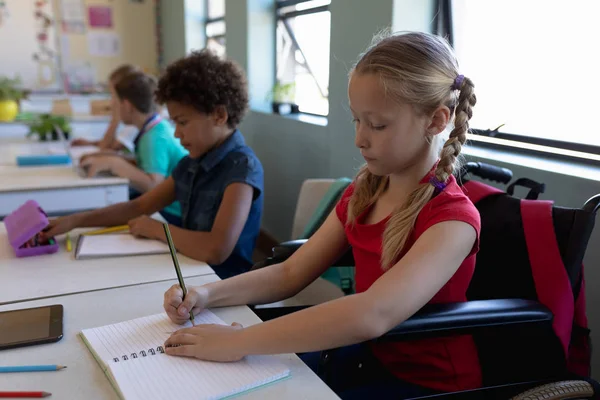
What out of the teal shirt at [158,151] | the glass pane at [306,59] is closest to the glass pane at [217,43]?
the glass pane at [306,59]

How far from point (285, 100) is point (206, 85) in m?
1.58

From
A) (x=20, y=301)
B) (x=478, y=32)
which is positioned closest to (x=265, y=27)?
(x=478, y=32)

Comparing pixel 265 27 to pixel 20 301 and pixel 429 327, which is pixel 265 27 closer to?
pixel 20 301

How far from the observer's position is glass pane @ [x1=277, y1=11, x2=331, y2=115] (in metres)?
2.91

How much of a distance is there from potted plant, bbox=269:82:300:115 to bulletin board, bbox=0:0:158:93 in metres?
2.68

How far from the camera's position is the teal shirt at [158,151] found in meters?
2.57

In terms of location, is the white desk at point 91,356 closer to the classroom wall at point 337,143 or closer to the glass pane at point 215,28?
the classroom wall at point 337,143

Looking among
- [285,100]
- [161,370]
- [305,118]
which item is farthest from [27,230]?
[285,100]

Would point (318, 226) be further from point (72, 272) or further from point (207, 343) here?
point (207, 343)

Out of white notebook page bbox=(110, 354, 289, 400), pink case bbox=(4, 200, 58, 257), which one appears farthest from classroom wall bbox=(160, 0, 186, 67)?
white notebook page bbox=(110, 354, 289, 400)

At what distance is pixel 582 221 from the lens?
1.03 meters

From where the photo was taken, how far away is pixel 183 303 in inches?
39.7

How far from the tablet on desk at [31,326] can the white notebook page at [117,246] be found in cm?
34

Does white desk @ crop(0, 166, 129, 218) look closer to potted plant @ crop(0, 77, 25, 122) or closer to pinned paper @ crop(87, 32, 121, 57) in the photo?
potted plant @ crop(0, 77, 25, 122)
